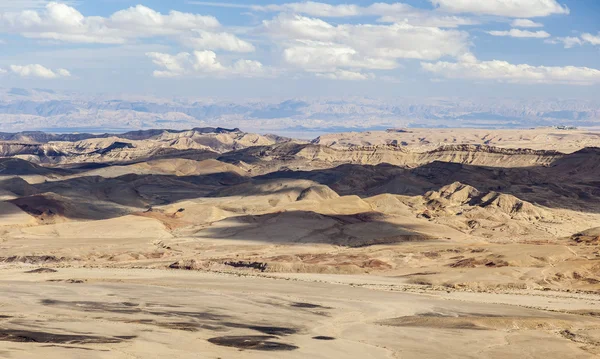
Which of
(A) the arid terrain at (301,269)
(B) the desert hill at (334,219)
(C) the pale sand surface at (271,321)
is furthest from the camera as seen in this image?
(B) the desert hill at (334,219)

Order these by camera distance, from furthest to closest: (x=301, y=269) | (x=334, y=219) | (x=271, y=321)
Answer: (x=334, y=219) < (x=301, y=269) < (x=271, y=321)

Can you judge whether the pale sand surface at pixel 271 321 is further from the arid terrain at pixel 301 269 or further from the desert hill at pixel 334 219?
the desert hill at pixel 334 219

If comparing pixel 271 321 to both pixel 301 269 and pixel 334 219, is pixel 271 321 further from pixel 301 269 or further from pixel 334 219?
pixel 334 219

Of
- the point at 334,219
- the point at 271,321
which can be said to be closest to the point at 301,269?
the point at 271,321

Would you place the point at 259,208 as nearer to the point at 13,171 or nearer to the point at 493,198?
the point at 493,198

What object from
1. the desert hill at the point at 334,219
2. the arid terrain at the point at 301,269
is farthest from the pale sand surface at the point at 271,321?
the desert hill at the point at 334,219

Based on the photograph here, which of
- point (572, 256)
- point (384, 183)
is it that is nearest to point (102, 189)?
point (384, 183)

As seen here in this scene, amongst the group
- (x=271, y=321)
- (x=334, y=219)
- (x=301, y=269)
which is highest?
(x=271, y=321)
